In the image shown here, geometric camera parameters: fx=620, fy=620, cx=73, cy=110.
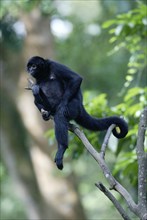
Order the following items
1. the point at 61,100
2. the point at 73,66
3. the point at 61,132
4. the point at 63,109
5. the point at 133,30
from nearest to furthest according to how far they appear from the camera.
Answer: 1. the point at 61,132
2. the point at 63,109
3. the point at 61,100
4. the point at 133,30
5. the point at 73,66

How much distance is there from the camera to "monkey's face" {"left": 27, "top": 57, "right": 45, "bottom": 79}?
5.46 metres

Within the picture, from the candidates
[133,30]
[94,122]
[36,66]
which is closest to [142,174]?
[94,122]

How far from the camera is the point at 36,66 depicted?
5457 millimetres

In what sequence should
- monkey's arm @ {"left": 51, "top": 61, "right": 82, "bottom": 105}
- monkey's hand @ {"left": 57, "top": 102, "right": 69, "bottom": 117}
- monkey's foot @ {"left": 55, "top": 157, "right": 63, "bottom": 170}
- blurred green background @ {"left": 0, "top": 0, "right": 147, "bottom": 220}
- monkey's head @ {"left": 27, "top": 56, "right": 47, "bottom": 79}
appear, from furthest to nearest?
blurred green background @ {"left": 0, "top": 0, "right": 147, "bottom": 220} → monkey's head @ {"left": 27, "top": 56, "right": 47, "bottom": 79} → monkey's arm @ {"left": 51, "top": 61, "right": 82, "bottom": 105} → monkey's hand @ {"left": 57, "top": 102, "right": 69, "bottom": 117} → monkey's foot @ {"left": 55, "top": 157, "right": 63, "bottom": 170}

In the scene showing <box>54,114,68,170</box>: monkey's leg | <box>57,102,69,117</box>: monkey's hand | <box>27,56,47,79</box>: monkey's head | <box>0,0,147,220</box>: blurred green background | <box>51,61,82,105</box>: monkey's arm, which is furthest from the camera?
<box>0,0,147,220</box>: blurred green background

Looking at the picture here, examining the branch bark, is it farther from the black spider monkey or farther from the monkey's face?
the monkey's face

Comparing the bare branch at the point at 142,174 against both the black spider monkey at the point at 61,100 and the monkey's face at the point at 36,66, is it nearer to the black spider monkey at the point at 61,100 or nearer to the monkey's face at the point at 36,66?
the black spider monkey at the point at 61,100

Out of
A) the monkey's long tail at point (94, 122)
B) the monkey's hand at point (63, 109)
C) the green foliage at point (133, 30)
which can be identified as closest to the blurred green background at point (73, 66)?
the green foliage at point (133, 30)

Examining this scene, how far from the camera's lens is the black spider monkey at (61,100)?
4.84 metres

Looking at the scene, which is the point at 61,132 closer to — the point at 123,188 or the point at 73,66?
the point at 123,188

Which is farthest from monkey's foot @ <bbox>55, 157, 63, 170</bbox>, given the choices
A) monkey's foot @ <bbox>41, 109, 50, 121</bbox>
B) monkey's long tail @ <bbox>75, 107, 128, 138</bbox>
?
monkey's long tail @ <bbox>75, 107, 128, 138</bbox>

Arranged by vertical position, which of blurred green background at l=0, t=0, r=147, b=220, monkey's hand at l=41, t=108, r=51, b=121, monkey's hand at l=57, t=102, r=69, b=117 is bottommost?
blurred green background at l=0, t=0, r=147, b=220

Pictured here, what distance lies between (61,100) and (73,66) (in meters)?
10.9

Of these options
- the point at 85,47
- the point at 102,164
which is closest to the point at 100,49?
the point at 85,47
